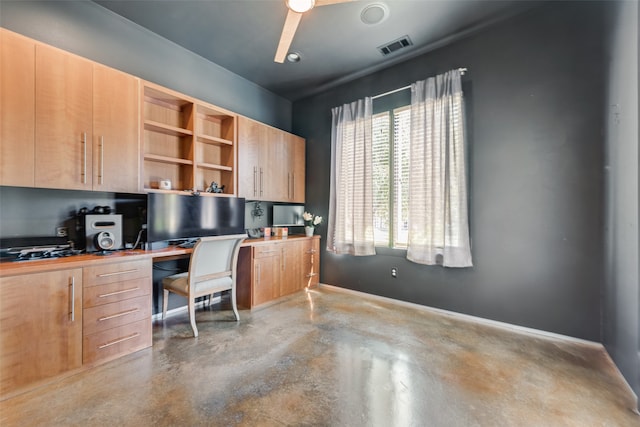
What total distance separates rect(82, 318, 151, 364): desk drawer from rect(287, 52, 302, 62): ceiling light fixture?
337 centimetres

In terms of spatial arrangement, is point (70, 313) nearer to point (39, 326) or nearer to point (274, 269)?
point (39, 326)

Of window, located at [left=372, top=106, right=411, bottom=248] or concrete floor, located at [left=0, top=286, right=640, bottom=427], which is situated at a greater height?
window, located at [left=372, top=106, right=411, bottom=248]

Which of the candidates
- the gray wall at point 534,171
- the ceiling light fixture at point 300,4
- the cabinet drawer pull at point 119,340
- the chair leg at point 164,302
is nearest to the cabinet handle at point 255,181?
the chair leg at point 164,302

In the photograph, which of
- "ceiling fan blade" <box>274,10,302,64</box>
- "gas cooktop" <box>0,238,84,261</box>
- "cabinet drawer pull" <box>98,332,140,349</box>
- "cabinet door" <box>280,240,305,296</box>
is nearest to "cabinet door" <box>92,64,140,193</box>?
"gas cooktop" <box>0,238,84,261</box>

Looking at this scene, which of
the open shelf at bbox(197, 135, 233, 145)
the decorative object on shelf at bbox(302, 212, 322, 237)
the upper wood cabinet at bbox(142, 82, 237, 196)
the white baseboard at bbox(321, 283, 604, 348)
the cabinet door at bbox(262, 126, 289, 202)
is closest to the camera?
the white baseboard at bbox(321, 283, 604, 348)

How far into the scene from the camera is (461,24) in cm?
277

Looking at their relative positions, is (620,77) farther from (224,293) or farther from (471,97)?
(224,293)

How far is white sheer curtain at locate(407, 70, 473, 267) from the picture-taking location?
289cm

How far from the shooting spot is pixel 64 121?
208cm

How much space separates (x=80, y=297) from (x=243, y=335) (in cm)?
135

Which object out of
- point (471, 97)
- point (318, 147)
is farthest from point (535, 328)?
point (318, 147)

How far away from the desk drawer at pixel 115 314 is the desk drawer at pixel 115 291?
0.03 m

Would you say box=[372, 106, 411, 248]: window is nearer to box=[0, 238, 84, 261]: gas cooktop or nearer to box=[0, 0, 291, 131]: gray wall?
box=[0, 0, 291, 131]: gray wall

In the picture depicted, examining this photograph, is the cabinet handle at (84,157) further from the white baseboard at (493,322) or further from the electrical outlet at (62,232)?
the white baseboard at (493,322)
